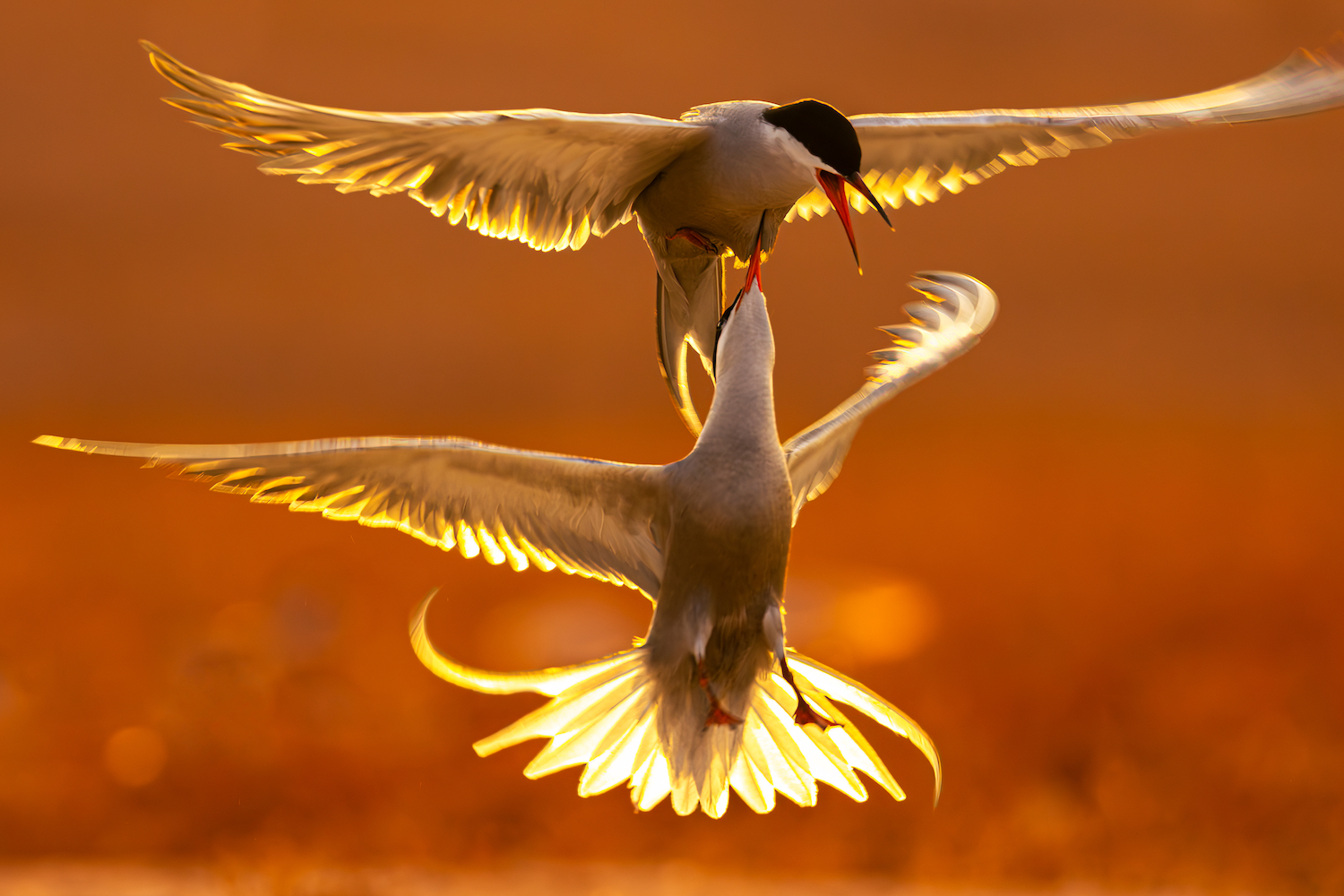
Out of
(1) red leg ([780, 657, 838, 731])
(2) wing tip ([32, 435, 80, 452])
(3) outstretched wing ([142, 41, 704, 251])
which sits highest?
(3) outstretched wing ([142, 41, 704, 251])

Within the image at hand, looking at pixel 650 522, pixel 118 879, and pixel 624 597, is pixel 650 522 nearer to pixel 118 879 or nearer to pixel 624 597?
pixel 624 597

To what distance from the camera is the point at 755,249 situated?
1.13 metres

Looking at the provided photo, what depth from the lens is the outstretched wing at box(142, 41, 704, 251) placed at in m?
0.91

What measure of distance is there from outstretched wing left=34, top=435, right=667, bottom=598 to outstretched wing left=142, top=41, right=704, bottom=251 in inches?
10.2

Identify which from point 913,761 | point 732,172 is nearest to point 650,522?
point 732,172

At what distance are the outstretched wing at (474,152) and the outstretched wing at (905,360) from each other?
342mm

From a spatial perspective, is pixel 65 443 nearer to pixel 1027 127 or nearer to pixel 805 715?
pixel 805 715

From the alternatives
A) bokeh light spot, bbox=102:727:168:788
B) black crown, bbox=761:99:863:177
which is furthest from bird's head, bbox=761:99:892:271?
bokeh light spot, bbox=102:727:168:788

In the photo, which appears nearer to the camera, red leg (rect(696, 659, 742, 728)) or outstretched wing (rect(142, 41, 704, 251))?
outstretched wing (rect(142, 41, 704, 251))

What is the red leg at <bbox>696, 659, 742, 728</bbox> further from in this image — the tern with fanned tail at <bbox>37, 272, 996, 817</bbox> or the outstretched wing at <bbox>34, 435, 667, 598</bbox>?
the outstretched wing at <bbox>34, 435, 667, 598</bbox>

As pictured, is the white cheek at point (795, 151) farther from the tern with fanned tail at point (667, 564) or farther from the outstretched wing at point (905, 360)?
the outstretched wing at point (905, 360)

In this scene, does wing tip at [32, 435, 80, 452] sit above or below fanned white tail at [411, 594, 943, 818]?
above

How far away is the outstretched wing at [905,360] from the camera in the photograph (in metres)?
1.24

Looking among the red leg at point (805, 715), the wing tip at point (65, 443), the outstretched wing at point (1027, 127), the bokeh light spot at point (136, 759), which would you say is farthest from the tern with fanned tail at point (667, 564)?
the bokeh light spot at point (136, 759)
